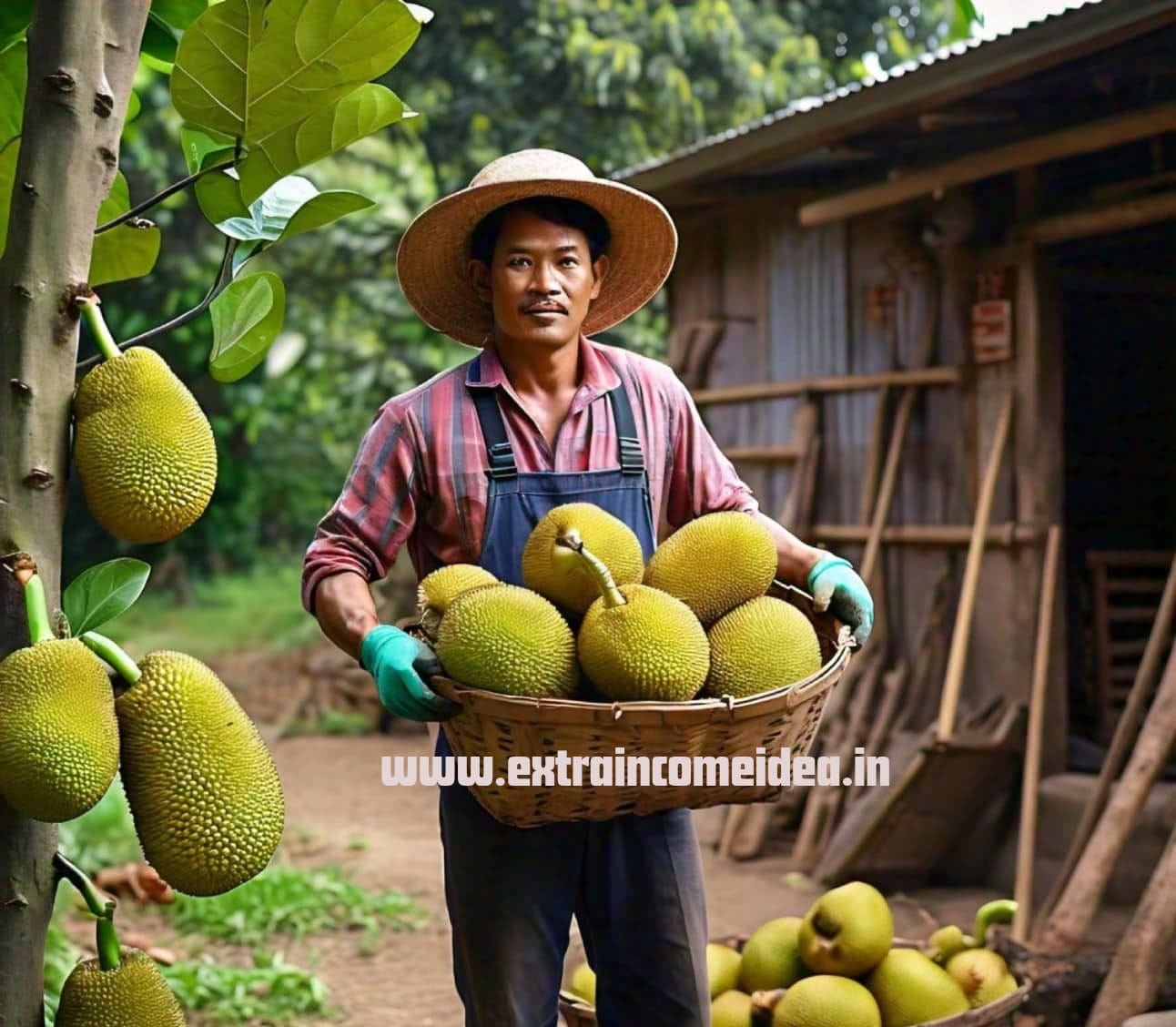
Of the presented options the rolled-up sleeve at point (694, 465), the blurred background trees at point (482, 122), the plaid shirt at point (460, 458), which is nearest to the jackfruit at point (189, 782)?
the plaid shirt at point (460, 458)

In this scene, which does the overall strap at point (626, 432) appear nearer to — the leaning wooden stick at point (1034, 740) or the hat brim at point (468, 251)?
the hat brim at point (468, 251)

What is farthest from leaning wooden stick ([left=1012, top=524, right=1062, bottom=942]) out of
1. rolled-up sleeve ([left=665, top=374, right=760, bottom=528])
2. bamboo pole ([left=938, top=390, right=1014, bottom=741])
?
rolled-up sleeve ([left=665, top=374, right=760, bottom=528])

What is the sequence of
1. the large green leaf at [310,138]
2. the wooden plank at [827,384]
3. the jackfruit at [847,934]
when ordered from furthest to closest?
the wooden plank at [827,384] → the jackfruit at [847,934] → the large green leaf at [310,138]

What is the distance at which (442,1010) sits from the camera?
4.32 metres

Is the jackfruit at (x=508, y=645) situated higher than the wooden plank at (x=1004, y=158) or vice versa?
the wooden plank at (x=1004, y=158)

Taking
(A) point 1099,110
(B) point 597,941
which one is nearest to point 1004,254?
(A) point 1099,110

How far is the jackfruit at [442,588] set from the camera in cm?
205

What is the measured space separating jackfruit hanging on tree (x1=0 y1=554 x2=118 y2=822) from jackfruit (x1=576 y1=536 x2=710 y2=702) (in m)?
0.75

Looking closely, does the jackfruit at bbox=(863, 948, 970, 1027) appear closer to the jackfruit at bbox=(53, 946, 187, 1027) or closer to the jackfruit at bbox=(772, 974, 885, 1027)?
the jackfruit at bbox=(772, 974, 885, 1027)

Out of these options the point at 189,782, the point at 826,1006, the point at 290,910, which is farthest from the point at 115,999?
the point at 290,910

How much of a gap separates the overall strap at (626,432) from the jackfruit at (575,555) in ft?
0.88

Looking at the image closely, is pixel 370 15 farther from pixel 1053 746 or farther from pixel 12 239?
pixel 1053 746

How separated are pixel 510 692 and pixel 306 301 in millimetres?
8663

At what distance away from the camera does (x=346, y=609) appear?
7.06 feet
